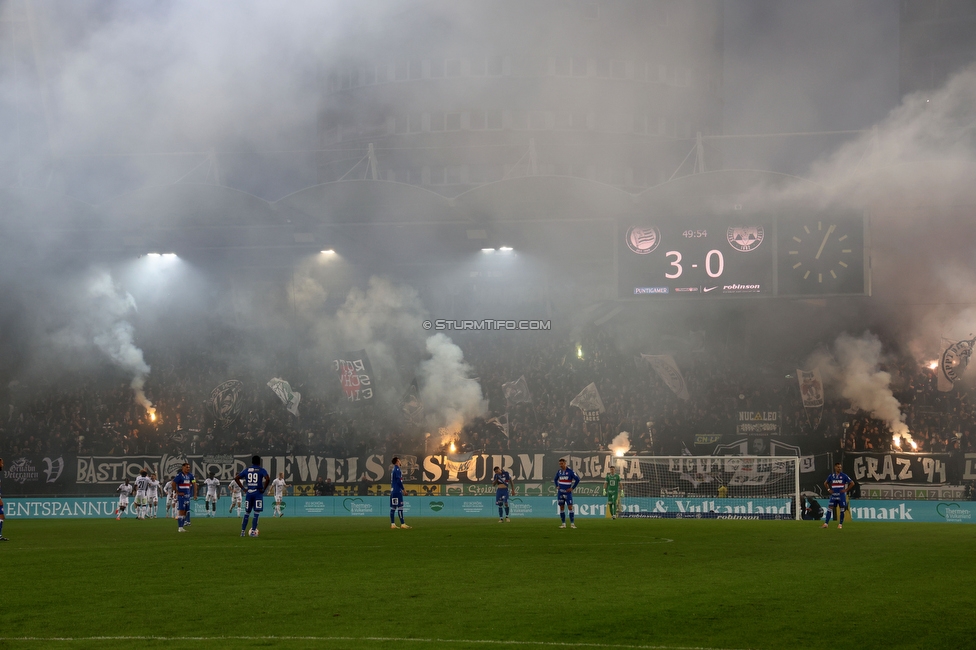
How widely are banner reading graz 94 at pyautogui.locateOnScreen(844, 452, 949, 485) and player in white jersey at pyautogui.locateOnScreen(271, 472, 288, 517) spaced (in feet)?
58.4

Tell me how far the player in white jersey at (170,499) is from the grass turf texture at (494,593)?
14046 millimetres

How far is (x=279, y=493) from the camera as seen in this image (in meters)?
29.8

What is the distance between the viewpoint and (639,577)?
35.7 feet

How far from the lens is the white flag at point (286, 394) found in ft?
117

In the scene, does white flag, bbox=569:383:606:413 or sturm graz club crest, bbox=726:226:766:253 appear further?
white flag, bbox=569:383:606:413

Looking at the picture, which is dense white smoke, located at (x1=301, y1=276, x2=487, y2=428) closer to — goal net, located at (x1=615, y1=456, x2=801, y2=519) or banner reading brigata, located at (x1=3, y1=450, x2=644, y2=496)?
banner reading brigata, located at (x1=3, y1=450, x2=644, y2=496)

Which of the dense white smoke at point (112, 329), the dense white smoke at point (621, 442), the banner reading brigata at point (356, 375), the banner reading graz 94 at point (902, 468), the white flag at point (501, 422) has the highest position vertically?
the dense white smoke at point (112, 329)

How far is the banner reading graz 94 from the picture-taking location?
1117 inches

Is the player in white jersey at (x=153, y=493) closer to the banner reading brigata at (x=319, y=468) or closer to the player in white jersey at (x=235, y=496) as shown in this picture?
the banner reading brigata at (x=319, y=468)

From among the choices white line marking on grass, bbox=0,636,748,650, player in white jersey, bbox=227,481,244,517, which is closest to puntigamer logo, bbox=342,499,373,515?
player in white jersey, bbox=227,481,244,517

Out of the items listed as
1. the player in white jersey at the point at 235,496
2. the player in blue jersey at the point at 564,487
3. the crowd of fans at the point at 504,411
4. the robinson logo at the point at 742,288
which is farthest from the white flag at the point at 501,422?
the player in blue jersey at the point at 564,487

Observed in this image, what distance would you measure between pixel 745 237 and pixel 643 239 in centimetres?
290

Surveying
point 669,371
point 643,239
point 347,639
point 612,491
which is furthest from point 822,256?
point 347,639

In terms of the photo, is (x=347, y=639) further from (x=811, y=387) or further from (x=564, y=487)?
(x=811, y=387)
